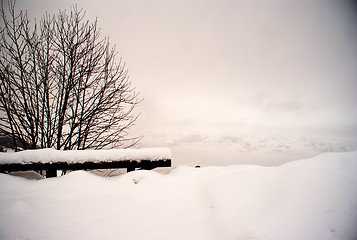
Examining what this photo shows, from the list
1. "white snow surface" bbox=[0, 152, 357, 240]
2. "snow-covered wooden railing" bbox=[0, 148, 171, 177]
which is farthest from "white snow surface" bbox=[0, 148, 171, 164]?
"white snow surface" bbox=[0, 152, 357, 240]

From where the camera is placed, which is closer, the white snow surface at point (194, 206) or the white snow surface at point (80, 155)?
the white snow surface at point (194, 206)

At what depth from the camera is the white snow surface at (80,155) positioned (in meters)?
1.88

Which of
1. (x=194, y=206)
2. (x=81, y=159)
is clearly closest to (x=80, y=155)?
(x=81, y=159)

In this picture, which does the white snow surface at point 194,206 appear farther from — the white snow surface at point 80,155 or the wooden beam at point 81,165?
the white snow surface at point 80,155

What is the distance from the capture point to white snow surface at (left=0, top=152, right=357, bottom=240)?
1121 mm

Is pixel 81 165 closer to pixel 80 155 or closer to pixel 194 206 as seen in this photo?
pixel 80 155

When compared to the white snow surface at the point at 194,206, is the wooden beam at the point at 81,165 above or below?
above

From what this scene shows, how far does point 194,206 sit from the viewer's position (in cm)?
146

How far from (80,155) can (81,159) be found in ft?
0.21

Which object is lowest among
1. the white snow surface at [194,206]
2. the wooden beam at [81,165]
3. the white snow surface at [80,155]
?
the white snow surface at [194,206]

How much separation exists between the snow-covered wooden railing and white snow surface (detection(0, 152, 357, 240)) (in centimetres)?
17

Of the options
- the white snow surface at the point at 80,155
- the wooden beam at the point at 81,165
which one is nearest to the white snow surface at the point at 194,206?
the wooden beam at the point at 81,165

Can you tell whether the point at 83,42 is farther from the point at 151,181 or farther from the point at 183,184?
the point at 183,184

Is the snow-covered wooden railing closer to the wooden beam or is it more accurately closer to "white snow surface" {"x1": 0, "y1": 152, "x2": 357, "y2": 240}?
the wooden beam
